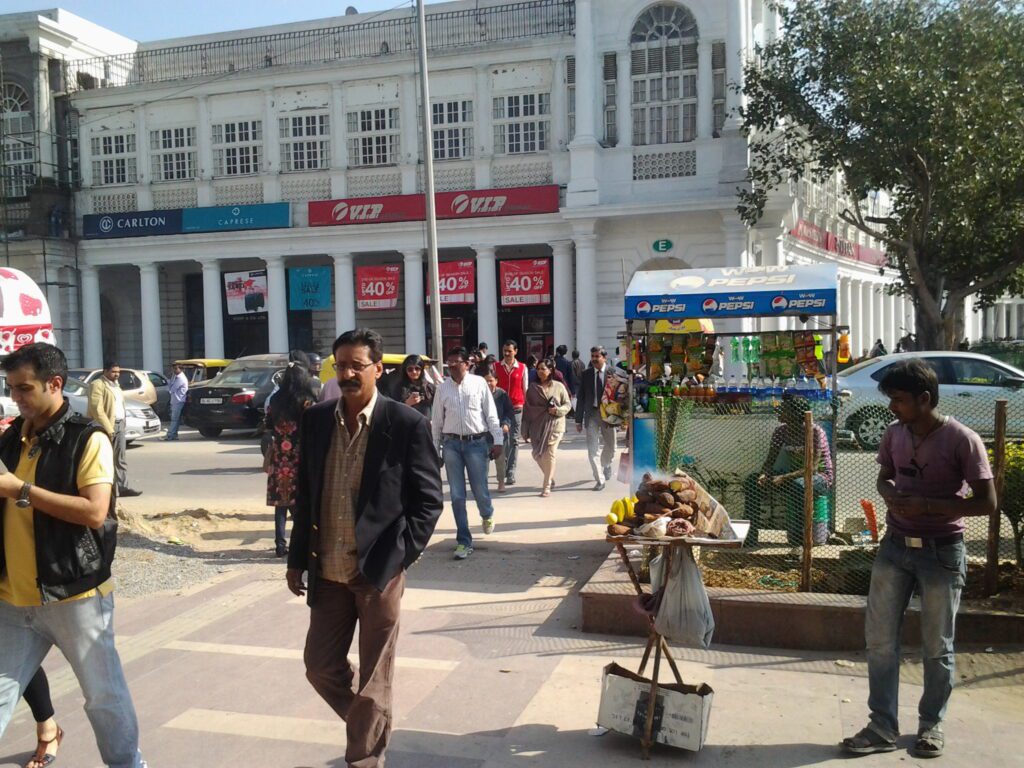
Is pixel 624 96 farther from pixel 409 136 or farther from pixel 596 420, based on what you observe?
pixel 596 420

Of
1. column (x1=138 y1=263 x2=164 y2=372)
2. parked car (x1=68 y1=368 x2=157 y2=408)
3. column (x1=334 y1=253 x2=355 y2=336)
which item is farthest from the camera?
column (x1=138 y1=263 x2=164 y2=372)

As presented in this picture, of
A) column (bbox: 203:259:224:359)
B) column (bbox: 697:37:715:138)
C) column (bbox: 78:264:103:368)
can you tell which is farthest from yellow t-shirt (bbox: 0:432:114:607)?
column (bbox: 78:264:103:368)

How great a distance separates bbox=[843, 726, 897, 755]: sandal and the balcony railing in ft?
76.7

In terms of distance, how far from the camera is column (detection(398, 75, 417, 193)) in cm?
2575

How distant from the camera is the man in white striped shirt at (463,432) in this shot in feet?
27.1

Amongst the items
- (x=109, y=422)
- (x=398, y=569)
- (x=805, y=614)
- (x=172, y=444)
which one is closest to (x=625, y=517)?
(x=398, y=569)

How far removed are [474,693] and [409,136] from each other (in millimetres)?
22880

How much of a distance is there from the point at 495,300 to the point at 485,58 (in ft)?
22.1

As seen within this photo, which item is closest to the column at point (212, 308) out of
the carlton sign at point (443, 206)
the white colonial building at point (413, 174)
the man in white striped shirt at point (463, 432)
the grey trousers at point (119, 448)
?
the white colonial building at point (413, 174)

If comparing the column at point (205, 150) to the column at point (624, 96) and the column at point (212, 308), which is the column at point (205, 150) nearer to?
the column at point (212, 308)

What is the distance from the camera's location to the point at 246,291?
27.5m

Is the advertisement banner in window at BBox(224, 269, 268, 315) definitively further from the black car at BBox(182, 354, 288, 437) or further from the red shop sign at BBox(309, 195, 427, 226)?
the black car at BBox(182, 354, 288, 437)

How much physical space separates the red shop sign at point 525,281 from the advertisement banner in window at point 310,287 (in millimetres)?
5492

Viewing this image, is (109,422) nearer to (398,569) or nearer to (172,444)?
(398,569)
